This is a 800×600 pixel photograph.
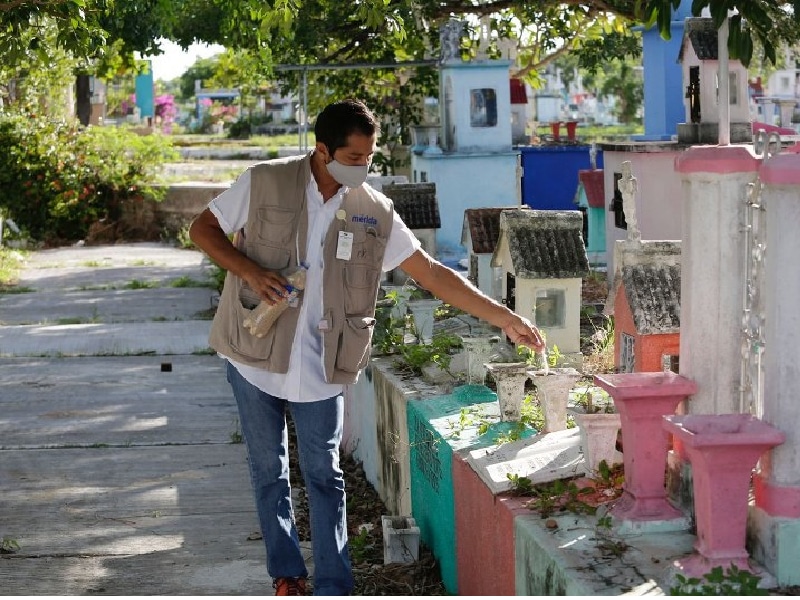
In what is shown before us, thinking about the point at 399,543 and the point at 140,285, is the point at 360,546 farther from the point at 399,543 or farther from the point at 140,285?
the point at 140,285

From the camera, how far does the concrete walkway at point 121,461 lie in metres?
6.48

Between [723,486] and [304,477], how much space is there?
1.72m

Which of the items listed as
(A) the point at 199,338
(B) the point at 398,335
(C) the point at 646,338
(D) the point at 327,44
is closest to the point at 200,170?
(D) the point at 327,44

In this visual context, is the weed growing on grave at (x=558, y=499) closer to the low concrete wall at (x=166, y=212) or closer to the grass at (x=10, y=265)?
the grass at (x=10, y=265)

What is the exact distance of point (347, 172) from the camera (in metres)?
4.82

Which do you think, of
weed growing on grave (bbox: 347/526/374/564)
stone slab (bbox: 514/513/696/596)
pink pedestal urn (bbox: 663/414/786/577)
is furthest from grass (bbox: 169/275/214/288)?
pink pedestal urn (bbox: 663/414/786/577)

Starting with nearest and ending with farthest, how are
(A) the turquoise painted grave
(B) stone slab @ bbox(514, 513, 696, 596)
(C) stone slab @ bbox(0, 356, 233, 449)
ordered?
(B) stone slab @ bbox(514, 513, 696, 596)
(A) the turquoise painted grave
(C) stone slab @ bbox(0, 356, 233, 449)

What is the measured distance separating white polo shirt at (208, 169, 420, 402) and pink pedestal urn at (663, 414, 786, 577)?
1.44m

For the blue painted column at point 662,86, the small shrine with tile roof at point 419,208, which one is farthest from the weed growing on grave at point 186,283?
the small shrine with tile roof at point 419,208

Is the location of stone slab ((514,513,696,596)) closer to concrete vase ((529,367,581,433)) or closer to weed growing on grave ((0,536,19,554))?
concrete vase ((529,367,581,433))

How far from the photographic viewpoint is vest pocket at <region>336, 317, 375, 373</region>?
4.91 m

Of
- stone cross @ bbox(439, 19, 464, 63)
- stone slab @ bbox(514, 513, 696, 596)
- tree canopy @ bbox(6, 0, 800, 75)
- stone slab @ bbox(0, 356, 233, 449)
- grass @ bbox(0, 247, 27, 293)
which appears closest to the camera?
stone slab @ bbox(514, 513, 696, 596)

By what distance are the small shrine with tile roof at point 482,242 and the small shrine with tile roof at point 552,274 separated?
1416 millimetres

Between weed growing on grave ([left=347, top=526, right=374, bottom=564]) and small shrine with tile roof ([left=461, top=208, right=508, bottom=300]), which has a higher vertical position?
small shrine with tile roof ([left=461, top=208, right=508, bottom=300])
